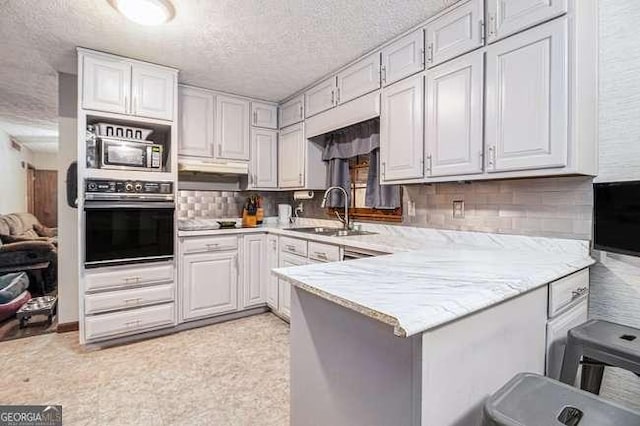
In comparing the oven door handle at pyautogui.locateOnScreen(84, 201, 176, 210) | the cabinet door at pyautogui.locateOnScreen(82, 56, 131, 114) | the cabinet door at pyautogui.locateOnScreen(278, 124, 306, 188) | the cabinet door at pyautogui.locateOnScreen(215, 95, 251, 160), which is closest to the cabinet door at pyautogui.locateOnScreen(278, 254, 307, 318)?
the cabinet door at pyautogui.locateOnScreen(278, 124, 306, 188)

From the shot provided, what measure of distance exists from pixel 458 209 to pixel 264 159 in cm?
227

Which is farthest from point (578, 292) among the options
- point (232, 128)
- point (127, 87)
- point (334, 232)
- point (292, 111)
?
point (127, 87)

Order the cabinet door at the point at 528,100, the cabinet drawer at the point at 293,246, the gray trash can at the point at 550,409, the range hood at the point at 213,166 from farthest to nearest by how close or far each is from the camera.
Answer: the range hood at the point at 213,166
the cabinet drawer at the point at 293,246
the cabinet door at the point at 528,100
the gray trash can at the point at 550,409

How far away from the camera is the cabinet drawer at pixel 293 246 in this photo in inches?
113

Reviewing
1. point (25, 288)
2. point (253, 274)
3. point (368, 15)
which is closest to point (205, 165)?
point (253, 274)

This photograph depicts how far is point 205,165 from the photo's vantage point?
3.31 metres

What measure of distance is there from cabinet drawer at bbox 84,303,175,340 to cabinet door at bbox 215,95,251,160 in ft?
5.33

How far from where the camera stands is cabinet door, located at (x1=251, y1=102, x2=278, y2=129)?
3.72 meters

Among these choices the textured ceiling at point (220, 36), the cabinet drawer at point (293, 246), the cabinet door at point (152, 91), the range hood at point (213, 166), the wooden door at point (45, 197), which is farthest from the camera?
the wooden door at point (45, 197)

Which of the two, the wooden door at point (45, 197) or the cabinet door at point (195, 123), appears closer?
the cabinet door at point (195, 123)

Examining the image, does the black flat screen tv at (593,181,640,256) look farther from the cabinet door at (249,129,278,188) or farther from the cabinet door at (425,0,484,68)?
the cabinet door at (249,129,278,188)

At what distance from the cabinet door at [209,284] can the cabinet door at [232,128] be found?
1.12 meters

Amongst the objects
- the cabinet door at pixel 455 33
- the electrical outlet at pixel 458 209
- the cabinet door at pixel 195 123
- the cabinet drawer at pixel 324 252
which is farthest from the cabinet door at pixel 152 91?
the electrical outlet at pixel 458 209

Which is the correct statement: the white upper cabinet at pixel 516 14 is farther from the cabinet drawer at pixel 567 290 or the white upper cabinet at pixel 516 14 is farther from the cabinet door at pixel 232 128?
the cabinet door at pixel 232 128
